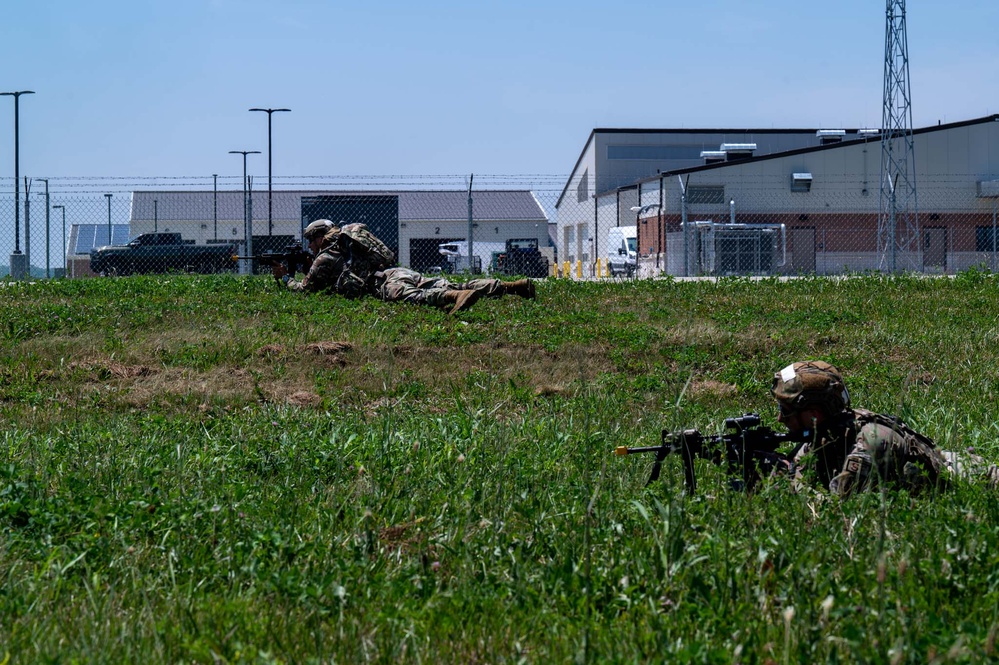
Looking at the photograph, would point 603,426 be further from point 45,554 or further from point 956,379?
point 956,379

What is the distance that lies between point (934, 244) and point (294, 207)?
25.6 metres

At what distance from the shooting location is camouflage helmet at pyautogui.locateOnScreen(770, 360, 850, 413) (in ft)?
15.1

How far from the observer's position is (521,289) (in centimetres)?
1191

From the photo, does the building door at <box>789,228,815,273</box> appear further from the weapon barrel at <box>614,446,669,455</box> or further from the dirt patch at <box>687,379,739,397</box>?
the weapon barrel at <box>614,446,669,455</box>

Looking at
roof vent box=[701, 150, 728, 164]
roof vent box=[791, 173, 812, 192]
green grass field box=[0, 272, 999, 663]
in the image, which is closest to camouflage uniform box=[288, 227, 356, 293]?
green grass field box=[0, 272, 999, 663]

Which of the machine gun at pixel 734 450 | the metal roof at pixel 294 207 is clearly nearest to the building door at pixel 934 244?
the metal roof at pixel 294 207

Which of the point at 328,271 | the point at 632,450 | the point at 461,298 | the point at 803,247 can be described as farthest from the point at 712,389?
the point at 803,247

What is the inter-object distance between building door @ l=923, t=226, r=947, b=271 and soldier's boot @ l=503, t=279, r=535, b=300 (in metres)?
30.7

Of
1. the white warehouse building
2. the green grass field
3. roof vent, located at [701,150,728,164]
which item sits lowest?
the green grass field

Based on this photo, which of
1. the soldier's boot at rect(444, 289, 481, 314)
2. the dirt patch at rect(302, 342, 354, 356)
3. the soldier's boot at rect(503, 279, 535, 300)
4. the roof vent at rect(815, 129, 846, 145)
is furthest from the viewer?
the roof vent at rect(815, 129, 846, 145)

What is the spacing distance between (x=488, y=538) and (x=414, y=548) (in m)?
0.26

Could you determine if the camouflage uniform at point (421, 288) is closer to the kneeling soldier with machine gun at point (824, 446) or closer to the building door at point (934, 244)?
the kneeling soldier with machine gun at point (824, 446)

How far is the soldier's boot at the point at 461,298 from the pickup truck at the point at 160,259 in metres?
13.4

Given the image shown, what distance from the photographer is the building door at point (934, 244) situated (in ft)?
128
